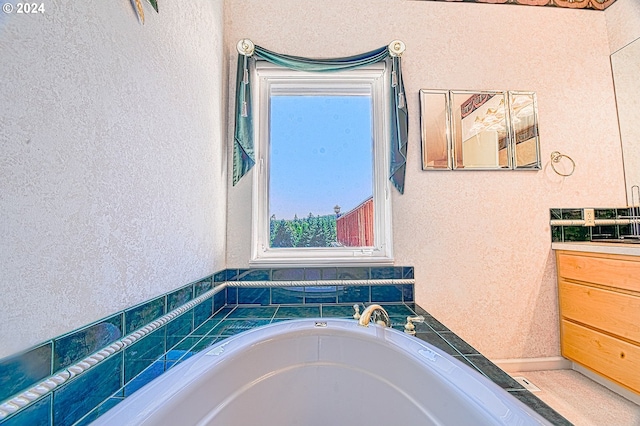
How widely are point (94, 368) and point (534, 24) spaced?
2.89 m

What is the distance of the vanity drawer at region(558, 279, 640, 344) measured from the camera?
4.17ft

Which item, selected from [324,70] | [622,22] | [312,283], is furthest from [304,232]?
[622,22]

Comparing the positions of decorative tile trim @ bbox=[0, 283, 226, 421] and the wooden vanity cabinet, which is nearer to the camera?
decorative tile trim @ bbox=[0, 283, 226, 421]

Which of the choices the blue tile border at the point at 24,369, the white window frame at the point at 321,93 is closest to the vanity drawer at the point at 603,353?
the white window frame at the point at 321,93

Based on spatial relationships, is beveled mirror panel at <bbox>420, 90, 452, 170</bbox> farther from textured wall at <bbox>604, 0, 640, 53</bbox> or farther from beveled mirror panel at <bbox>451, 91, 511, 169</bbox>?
textured wall at <bbox>604, 0, 640, 53</bbox>

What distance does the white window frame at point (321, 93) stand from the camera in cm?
166

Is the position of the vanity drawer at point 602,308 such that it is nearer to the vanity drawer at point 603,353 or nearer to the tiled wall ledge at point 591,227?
the vanity drawer at point 603,353

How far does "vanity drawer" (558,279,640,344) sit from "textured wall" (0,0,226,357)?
7.09 ft

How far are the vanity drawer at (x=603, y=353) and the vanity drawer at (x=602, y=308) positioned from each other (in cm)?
5

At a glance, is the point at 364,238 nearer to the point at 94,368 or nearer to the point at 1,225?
the point at 94,368

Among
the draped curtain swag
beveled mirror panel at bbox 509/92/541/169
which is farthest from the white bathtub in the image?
beveled mirror panel at bbox 509/92/541/169

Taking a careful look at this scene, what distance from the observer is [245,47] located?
154 cm

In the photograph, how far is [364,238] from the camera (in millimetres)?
1723

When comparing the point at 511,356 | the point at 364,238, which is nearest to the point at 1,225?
the point at 364,238
